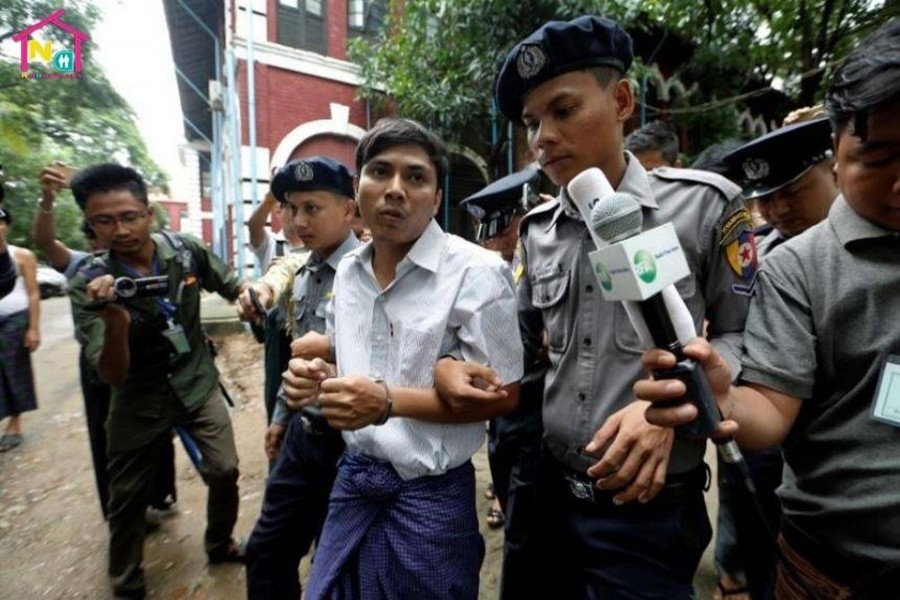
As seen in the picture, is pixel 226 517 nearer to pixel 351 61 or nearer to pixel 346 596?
pixel 346 596

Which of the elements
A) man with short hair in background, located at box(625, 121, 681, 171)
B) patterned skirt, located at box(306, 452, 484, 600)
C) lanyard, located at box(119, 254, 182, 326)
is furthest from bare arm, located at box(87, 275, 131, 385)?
man with short hair in background, located at box(625, 121, 681, 171)

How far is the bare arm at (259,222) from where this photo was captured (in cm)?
330

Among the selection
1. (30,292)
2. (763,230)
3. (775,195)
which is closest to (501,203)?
(763,230)

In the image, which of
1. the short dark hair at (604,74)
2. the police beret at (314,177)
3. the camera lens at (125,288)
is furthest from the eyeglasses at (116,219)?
the short dark hair at (604,74)

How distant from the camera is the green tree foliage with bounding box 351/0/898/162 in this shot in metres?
6.00

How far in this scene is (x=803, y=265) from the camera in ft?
3.60

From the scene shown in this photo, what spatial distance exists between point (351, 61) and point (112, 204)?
793 centimetres

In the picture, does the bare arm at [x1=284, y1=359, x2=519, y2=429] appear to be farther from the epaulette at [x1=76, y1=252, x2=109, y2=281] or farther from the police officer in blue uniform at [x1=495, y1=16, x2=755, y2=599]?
the epaulette at [x1=76, y1=252, x2=109, y2=281]

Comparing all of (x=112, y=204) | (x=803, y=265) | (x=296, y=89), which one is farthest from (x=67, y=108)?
(x=803, y=265)

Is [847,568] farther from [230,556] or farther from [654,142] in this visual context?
[230,556]

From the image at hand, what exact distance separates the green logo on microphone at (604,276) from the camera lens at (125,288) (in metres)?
2.03

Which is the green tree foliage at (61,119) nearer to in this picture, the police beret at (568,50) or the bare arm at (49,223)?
the bare arm at (49,223)

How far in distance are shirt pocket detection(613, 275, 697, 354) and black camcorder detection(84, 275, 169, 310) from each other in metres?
1.94

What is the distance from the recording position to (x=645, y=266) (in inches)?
30.6
